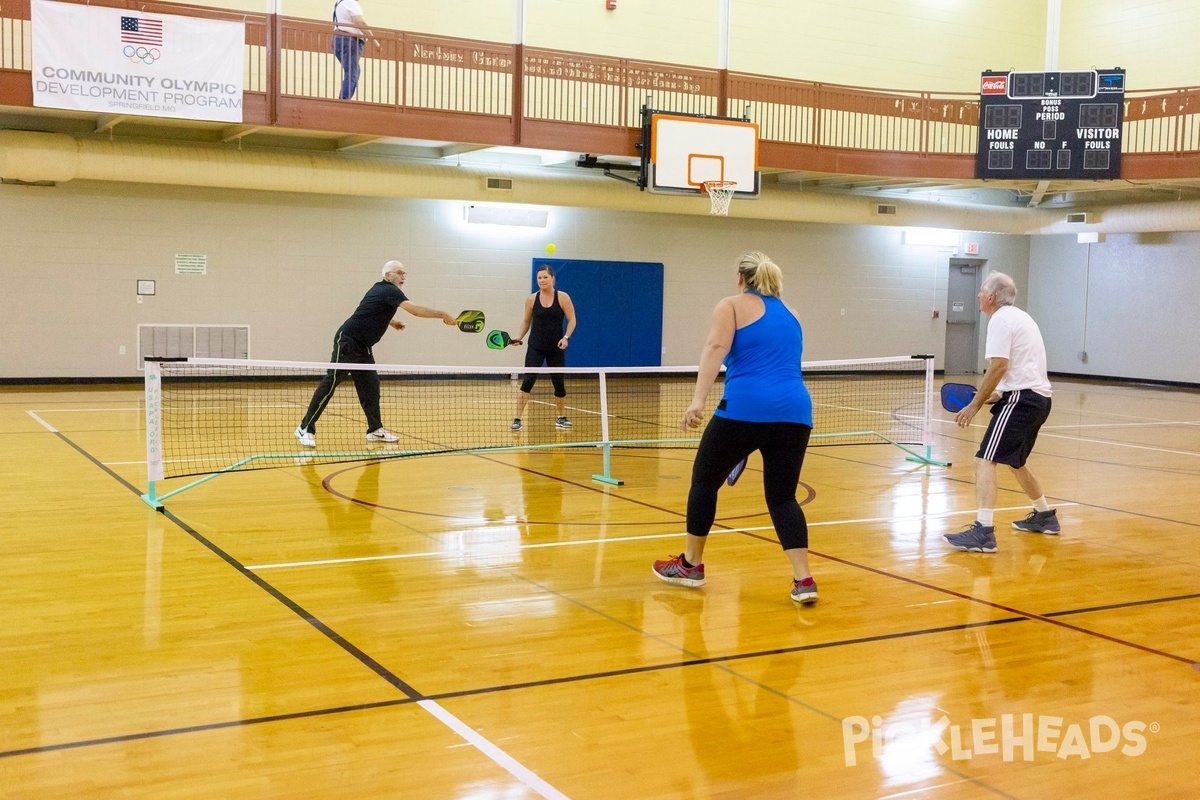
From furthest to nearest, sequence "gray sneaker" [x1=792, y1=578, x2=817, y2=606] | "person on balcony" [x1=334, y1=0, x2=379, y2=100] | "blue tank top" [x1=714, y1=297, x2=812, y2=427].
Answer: "person on balcony" [x1=334, y1=0, x2=379, y2=100] → "gray sneaker" [x1=792, y1=578, x2=817, y2=606] → "blue tank top" [x1=714, y1=297, x2=812, y2=427]

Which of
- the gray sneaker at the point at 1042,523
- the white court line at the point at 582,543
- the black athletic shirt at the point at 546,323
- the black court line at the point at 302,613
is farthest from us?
the black athletic shirt at the point at 546,323

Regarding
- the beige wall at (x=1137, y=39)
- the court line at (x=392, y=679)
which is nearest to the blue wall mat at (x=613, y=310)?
the beige wall at (x=1137, y=39)

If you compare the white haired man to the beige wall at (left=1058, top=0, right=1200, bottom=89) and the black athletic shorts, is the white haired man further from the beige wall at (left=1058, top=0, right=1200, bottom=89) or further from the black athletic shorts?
the beige wall at (left=1058, top=0, right=1200, bottom=89)

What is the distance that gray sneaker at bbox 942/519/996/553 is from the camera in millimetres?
7281

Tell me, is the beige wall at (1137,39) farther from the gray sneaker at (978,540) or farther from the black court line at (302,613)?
the black court line at (302,613)

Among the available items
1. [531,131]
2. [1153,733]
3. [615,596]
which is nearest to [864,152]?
[531,131]

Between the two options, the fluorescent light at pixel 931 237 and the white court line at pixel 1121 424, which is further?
the fluorescent light at pixel 931 237

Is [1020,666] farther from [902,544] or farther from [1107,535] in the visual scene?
[1107,535]

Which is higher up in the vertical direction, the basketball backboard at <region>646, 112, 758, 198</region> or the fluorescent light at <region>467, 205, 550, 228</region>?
the basketball backboard at <region>646, 112, 758, 198</region>

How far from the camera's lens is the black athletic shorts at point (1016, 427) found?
7.34 meters

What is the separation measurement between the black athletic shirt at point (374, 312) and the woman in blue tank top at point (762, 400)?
5980 mm

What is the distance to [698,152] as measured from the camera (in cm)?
1775

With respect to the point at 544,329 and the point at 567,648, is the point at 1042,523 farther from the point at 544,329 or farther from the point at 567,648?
the point at 544,329

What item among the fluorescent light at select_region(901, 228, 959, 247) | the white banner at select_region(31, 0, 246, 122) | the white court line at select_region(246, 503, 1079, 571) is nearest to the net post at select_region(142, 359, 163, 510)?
the white court line at select_region(246, 503, 1079, 571)
